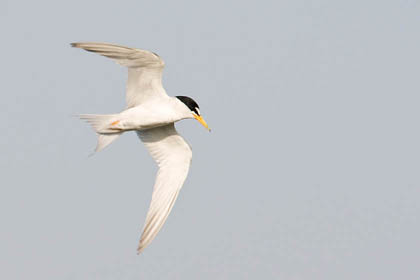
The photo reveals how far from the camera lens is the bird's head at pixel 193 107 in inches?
599

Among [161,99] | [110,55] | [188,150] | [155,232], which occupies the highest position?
[110,55]

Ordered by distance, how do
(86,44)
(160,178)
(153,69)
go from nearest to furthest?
(86,44) < (153,69) < (160,178)

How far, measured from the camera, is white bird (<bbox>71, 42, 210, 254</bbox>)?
47.5ft

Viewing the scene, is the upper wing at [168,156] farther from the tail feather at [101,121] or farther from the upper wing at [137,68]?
the tail feather at [101,121]

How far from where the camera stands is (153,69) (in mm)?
14719

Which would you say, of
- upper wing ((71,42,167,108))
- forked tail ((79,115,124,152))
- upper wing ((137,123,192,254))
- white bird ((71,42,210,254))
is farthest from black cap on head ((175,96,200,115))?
forked tail ((79,115,124,152))

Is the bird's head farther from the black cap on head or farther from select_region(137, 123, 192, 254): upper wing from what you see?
select_region(137, 123, 192, 254): upper wing

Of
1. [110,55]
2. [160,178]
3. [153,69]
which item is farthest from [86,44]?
[160,178]

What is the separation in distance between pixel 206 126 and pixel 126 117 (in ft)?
5.87

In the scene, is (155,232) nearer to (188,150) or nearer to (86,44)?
(188,150)

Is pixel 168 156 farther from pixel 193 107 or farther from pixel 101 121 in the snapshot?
pixel 101 121

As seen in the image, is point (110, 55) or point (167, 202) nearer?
point (110, 55)

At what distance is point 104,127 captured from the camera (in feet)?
48.2

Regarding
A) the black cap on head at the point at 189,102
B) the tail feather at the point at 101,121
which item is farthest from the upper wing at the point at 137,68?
the tail feather at the point at 101,121
